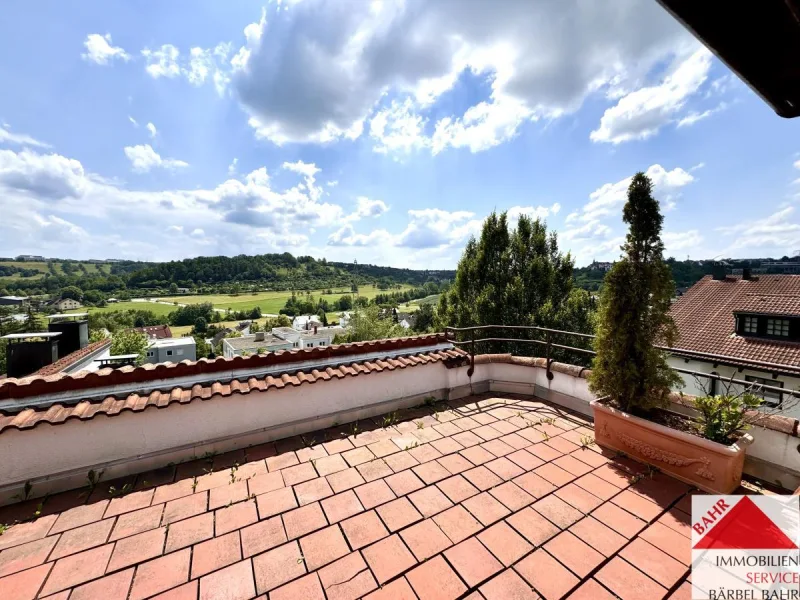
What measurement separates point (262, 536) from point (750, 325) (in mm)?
18130

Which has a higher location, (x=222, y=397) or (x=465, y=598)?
(x=222, y=397)

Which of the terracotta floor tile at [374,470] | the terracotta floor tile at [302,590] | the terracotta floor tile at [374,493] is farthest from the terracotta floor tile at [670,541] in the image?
the terracotta floor tile at [302,590]

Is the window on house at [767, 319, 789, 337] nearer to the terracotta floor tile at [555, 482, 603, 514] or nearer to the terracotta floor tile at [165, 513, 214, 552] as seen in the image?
the terracotta floor tile at [555, 482, 603, 514]

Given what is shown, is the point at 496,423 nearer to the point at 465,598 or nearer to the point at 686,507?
the point at 686,507

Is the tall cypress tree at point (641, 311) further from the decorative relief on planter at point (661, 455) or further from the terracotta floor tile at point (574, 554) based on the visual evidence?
the terracotta floor tile at point (574, 554)

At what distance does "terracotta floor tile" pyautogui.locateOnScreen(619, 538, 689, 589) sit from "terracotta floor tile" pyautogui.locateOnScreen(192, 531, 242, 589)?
257cm

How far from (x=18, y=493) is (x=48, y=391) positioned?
0.84 m

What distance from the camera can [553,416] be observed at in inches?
165

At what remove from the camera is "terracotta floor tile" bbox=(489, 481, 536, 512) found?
2.63m

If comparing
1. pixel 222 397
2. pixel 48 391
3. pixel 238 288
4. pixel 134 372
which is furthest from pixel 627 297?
pixel 238 288

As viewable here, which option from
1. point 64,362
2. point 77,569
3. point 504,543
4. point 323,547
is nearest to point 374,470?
point 323,547

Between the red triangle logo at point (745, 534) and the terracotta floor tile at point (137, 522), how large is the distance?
152 inches

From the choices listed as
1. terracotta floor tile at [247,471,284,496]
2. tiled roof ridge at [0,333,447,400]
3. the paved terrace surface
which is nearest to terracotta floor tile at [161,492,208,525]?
the paved terrace surface

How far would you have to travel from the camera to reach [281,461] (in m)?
3.28
